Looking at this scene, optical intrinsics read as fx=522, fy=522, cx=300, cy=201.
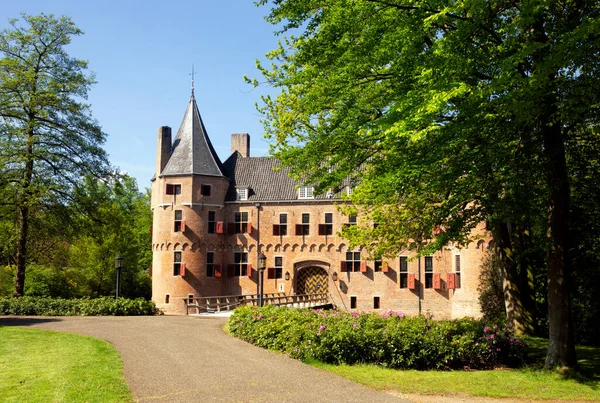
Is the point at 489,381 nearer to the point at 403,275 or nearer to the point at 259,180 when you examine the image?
Result: the point at 403,275

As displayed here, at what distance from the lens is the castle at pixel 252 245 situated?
30.6 meters

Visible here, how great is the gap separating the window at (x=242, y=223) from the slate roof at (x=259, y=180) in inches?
44.2

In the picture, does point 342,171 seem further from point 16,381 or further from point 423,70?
point 16,381

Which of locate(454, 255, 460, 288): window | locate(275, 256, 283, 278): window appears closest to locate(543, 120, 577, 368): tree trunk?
locate(454, 255, 460, 288): window

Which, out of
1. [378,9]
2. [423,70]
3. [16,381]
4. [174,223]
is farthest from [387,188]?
[174,223]

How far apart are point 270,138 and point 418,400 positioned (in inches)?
538

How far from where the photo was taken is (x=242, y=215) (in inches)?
1294

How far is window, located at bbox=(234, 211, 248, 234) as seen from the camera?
32750mm

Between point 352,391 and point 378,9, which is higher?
point 378,9

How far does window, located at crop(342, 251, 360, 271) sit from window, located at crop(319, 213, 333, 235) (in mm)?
1770

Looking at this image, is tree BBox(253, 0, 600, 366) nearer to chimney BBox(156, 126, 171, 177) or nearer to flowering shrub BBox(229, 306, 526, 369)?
flowering shrub BBox(229, 306, 526, 369)

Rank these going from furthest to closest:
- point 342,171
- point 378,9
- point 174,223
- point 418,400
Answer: point 174,223, point 342,171, point 378,9, point 418,400

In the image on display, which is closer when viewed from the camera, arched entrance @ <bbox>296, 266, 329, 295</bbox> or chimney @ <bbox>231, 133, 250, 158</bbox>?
arched entrance @ <bbox>296, 266, 329, 295</bbox>

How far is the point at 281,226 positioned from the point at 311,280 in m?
3.81
